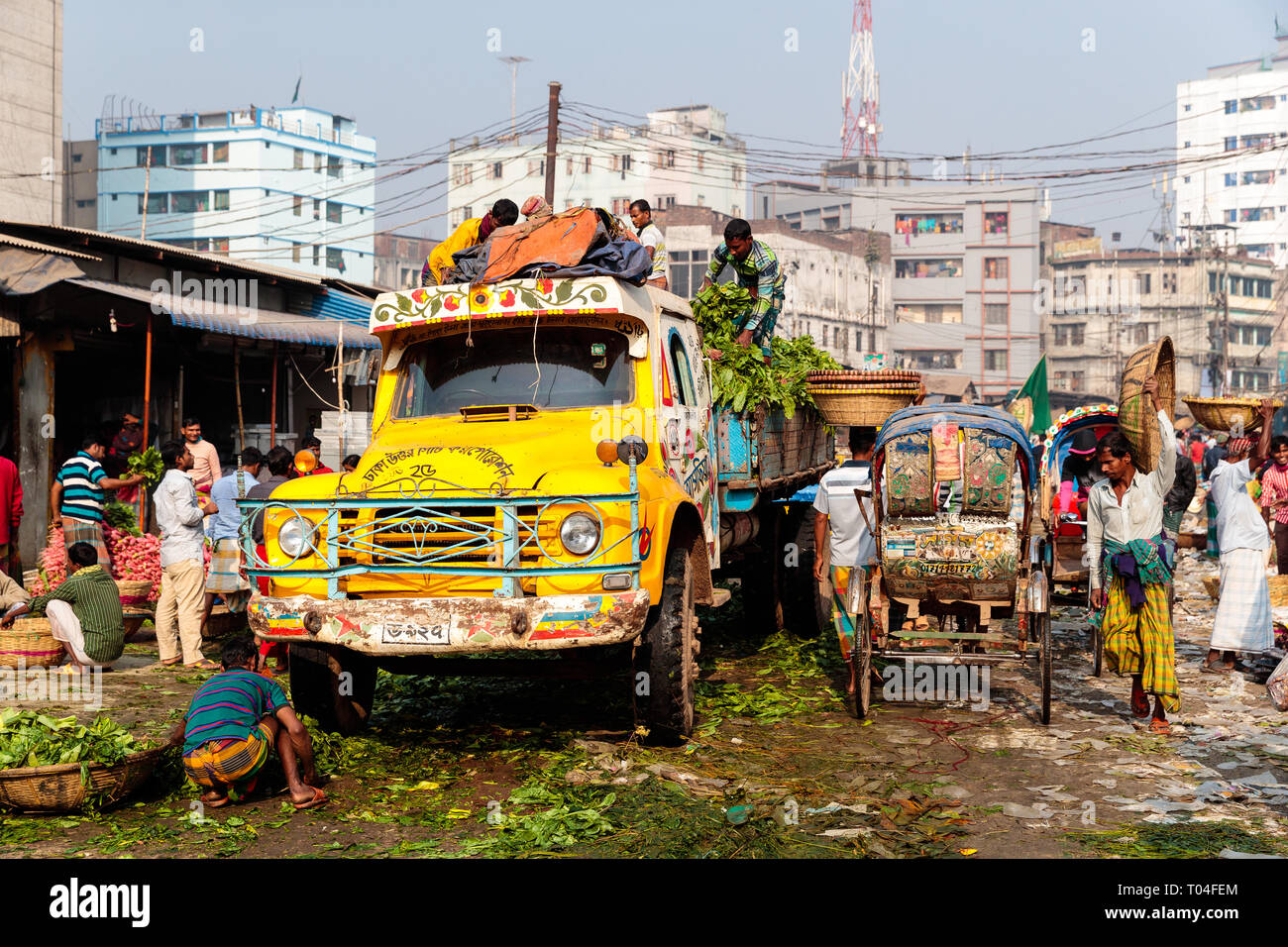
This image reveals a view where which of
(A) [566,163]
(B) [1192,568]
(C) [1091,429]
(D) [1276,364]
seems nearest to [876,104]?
(A) [566,163]

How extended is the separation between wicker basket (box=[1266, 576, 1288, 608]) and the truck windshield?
28.2 ft

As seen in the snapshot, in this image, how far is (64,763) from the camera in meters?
6.02

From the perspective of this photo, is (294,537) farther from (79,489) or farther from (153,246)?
(153,246)

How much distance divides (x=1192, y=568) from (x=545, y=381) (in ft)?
47.2

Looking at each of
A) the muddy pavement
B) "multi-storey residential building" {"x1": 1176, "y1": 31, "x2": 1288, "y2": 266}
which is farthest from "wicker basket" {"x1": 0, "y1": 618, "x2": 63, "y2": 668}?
"multi-storey residential building" {"x1": 1176, "y1": 31, "x2": 1288, "y2": 266}

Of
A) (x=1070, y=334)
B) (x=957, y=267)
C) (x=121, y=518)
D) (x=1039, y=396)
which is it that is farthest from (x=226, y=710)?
(x=1070, y=334)

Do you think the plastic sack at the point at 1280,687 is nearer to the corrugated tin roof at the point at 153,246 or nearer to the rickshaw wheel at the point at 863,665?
the rickshaw wheel at the point at 863,665

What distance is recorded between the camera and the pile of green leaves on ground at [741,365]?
30.7 ft

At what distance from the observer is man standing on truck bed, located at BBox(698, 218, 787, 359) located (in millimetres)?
10336

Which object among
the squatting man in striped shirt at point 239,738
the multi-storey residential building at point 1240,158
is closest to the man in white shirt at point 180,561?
the squatting man in striped shirt at point 239,738

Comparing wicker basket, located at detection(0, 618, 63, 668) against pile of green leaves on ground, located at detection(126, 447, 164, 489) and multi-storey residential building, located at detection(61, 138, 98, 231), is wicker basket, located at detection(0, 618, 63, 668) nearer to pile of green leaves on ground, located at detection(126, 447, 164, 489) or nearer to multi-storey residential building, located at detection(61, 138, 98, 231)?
pile of green leaves on ground, located at detection(126, 447, 164, 489)

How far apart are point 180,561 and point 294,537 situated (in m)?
4.39

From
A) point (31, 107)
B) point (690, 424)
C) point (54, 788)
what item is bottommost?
point (54, 788)

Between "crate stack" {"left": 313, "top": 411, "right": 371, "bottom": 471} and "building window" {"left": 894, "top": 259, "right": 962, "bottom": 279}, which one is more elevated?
"building window" {"left": 894, "top": 259, "right": 962, "bottom": 279}
